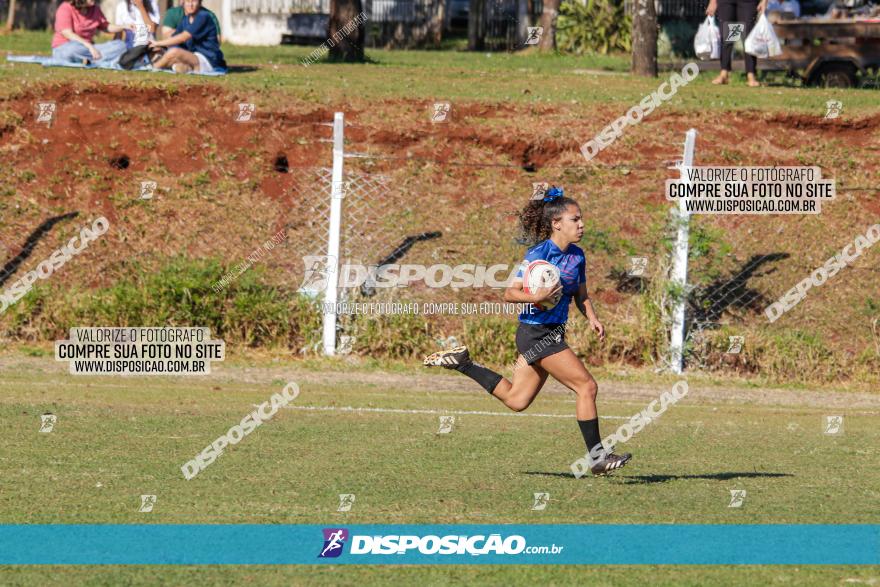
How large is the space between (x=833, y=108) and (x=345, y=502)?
11662 mm

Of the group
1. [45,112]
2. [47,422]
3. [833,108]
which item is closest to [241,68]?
[45,112]

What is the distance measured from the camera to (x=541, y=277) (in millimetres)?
7836

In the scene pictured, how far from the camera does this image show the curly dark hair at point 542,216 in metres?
8.05

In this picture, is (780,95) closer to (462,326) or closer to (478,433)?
(462,326)

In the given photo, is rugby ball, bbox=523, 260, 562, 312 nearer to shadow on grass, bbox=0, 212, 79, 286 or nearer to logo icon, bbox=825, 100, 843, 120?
shadow on grass, bbox=0, 212, 79, 286

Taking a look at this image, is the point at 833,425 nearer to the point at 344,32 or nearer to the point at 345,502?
the point at 345,502

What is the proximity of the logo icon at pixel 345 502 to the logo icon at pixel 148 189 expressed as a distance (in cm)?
853

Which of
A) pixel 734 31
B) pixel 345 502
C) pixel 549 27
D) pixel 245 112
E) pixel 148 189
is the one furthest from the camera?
pixel 549 27

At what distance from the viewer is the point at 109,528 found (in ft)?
21.5

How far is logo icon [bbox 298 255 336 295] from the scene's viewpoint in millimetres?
13312

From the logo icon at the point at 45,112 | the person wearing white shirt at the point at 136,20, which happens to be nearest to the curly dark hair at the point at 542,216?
the logo icon at the point at 45,112

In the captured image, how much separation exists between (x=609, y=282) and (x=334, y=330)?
308 centimetres

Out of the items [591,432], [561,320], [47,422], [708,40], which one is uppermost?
[708,40]

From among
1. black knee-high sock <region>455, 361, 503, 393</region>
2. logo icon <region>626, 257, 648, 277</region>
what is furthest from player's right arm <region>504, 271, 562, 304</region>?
logo icon <region>626, 257, 648, 277</region>
